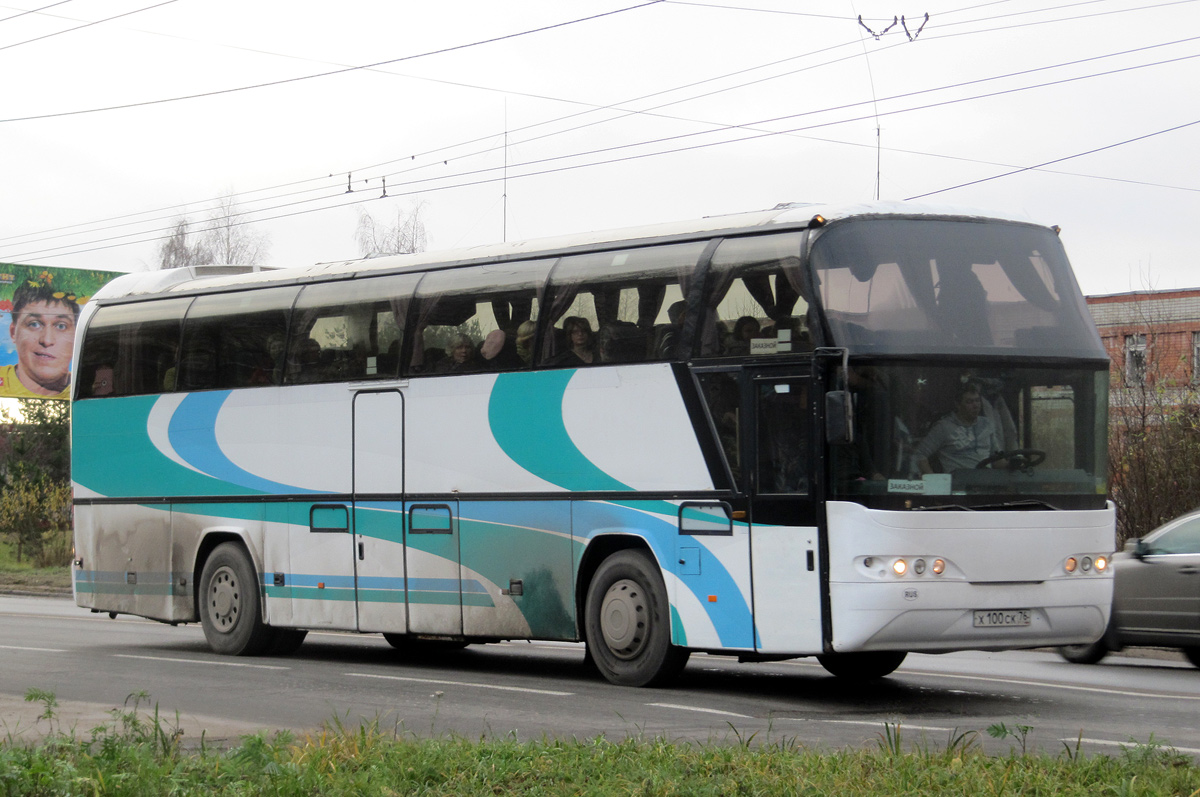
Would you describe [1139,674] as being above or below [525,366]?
below

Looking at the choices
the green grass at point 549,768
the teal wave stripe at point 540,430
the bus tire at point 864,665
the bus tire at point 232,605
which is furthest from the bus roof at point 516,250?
the green grass at point 549,768

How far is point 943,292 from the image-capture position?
11922 mm

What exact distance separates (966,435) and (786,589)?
1779mm

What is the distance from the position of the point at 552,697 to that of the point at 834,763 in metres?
4.87

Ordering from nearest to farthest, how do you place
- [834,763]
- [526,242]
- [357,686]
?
[834,763], [357,686], [526,242]

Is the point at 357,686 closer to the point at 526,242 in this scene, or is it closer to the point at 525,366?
the point at 525,366

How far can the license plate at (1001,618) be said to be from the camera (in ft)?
38.1

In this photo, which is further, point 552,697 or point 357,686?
point 357,686

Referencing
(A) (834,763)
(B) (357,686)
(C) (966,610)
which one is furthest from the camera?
(B) (357,686)

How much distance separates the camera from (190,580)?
17.3 meters

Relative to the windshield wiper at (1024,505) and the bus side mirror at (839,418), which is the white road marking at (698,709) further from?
the windshield wiper at (1024,505)

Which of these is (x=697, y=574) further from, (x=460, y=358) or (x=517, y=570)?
(x=460, y=358)

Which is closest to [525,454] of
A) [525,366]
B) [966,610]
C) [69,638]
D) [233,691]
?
[525,366]

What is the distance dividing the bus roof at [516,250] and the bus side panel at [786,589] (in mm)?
2454
